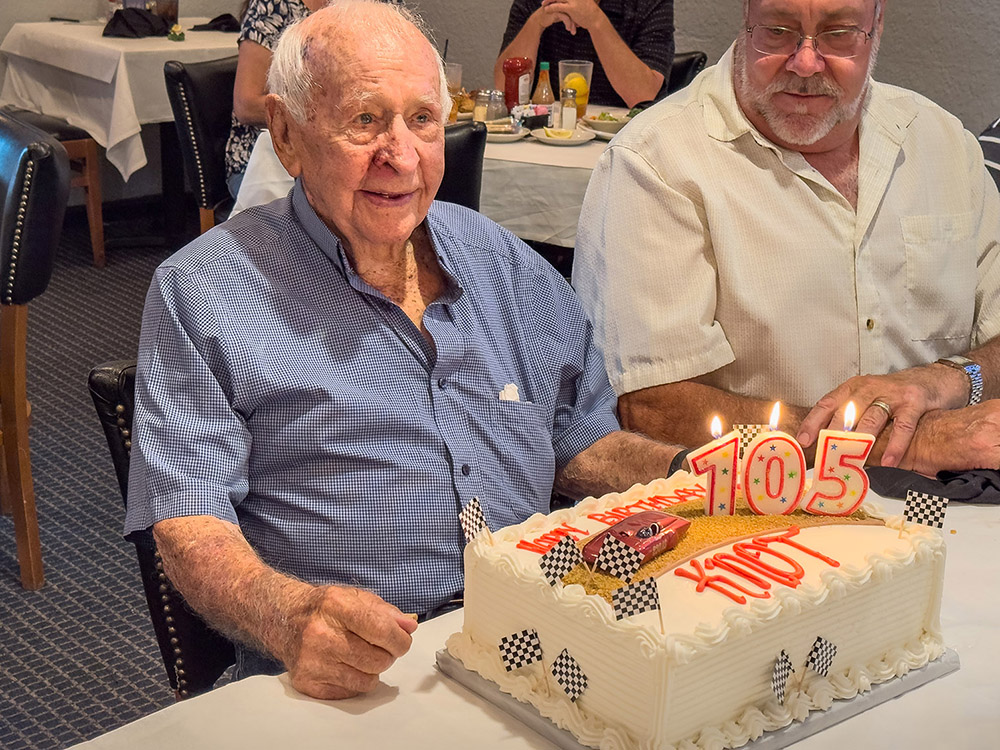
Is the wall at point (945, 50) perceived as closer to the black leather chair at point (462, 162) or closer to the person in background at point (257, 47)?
the person in background at point (257, 47)

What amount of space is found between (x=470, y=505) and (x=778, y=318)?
3.09 ft

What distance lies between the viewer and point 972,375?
1.99 m

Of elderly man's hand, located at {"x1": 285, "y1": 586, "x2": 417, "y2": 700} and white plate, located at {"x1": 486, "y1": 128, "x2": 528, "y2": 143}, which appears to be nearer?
elderly man's hand, located at {"x1": 285, "y1": 586, "x2": 417, "y2": 700}

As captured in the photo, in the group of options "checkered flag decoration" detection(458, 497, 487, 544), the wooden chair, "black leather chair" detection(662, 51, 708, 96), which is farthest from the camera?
the wooden chair

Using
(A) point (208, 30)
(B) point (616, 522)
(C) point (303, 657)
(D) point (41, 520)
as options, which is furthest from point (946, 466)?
(A) point (208, 30)

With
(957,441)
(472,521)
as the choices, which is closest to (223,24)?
(957,441)

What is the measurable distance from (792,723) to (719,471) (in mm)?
273

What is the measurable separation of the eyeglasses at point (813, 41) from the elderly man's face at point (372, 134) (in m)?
0.69

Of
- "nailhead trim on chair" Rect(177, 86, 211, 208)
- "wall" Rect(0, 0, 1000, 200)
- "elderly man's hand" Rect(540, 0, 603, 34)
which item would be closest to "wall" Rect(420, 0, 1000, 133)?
"wall" Rect(0, 0, 1000, 200)

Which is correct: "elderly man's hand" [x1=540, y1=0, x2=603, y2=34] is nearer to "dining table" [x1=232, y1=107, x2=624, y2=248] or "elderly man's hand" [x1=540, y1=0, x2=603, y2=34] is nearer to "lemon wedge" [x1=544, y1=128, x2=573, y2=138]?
"lemon wedge" [x1=544, y1=128, x2=573, y2=138]

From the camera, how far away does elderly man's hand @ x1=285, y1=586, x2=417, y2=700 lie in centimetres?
111

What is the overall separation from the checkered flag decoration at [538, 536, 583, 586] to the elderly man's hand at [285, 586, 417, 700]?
143 mm

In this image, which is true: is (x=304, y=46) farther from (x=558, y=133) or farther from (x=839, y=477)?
(x=558, y=133)

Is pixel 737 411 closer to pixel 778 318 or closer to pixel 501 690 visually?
pixel 778 318
